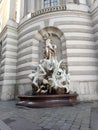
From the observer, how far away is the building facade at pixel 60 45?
37.5 ft

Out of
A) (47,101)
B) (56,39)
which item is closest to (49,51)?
(56,39)

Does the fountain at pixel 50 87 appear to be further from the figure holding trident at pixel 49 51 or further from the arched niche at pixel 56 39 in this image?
the arched niche at pixel 56 39

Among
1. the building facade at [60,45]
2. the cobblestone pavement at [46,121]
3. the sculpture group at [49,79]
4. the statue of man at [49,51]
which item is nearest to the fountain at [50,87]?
the sculpture group at [49,79]

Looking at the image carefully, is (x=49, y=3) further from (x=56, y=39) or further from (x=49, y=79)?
(x=49, y=79)

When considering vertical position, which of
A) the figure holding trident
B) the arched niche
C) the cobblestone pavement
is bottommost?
the cobblestone pavement

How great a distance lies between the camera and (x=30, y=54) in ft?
42.7

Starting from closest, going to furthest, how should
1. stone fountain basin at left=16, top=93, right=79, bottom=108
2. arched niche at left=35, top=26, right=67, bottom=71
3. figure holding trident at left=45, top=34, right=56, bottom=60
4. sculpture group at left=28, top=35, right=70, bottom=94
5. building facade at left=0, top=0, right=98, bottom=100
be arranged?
1. stone fountain basin at left=16, top=93, right=79, bottom=108
2. sculpture group at left=28, top=35, right=70, bottom=94
3. figure holding trident at left=45, top=34, right=56, bottom=60
4. building facade at left=0, top=0, right=98, bottom=100
5. arched niche at left=35, top=26, right=67, bottom=71

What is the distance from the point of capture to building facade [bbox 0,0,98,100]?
1142 centimetres

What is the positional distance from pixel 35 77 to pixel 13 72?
17.3 feet

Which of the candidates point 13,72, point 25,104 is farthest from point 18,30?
point 25,104

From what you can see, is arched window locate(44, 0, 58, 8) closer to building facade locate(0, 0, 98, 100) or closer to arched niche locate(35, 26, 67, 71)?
building facade locate(0, 0, 98, 100)

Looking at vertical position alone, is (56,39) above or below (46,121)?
above

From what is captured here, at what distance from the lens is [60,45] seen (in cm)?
1296

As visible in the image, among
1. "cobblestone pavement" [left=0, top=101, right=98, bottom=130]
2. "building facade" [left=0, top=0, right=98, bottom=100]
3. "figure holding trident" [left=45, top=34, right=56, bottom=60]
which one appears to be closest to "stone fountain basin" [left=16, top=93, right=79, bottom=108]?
"cobblestone pavement" [left=0, top=101, right=98, bottom=130]
